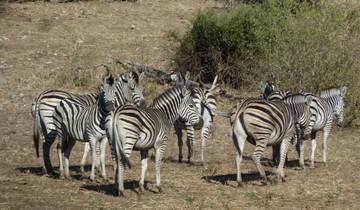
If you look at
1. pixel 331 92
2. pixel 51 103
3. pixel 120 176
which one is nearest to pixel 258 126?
pixel 120 176

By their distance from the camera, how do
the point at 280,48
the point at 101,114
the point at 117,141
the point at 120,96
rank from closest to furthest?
the point at 117,141 < the point at 101,114 < the point at 120,96 < the point at 280,48

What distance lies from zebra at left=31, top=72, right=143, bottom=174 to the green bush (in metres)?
6.76

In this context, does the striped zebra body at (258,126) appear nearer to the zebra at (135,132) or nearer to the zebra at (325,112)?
the zebra at (135,132)

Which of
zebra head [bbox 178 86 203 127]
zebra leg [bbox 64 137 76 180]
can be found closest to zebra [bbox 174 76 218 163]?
zebra head [bbox 178 86 203 127]

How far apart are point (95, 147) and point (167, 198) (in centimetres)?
159

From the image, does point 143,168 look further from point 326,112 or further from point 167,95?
Answer: point 326,112

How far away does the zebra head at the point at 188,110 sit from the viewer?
514 inches

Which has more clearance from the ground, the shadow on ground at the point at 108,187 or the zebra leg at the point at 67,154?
the zebra leg at the point at 67,154

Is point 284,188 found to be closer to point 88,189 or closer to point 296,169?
point 296,169

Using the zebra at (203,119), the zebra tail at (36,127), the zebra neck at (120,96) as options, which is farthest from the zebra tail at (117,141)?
the zebra at (203,119)

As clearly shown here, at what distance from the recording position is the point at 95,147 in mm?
12609

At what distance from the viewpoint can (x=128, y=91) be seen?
13703mm

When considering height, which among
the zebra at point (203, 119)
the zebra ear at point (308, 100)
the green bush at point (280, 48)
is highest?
the green bush at point (280, 48)

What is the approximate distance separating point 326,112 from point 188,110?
3.60m
